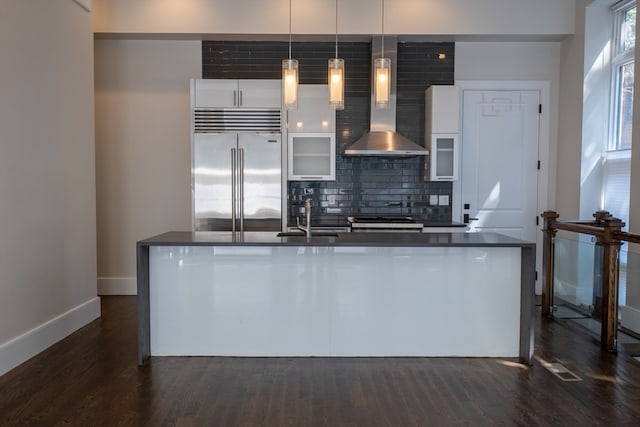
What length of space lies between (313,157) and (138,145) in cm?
209

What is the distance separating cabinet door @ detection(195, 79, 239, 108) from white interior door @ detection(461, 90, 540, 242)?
271 centimetres

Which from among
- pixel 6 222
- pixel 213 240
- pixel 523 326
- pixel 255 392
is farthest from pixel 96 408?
pixel 523 326

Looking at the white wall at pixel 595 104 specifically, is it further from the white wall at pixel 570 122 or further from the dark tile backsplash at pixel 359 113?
the dark tile backsplash at pixel 359 113

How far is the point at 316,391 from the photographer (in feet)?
9.84

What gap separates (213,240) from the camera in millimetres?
3459

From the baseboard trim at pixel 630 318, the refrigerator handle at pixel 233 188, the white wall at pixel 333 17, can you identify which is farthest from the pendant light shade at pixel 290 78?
the baseboard trim at pixel 630 318

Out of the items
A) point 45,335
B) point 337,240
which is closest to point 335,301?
point 337,240

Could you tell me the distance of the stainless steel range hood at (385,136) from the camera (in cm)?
520

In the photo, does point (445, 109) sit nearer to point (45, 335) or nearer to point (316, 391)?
point (316, 391)

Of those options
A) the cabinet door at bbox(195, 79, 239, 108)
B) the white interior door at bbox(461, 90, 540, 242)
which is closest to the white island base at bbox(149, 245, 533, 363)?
the cabinet door at bbox(195, 79, 239, 108)

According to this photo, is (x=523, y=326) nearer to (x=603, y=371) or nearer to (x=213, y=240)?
(x=603, y=371)

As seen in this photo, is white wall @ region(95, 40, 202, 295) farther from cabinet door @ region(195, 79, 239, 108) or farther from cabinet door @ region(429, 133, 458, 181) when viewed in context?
cabinet door @ region(429, 133, 458, 181)

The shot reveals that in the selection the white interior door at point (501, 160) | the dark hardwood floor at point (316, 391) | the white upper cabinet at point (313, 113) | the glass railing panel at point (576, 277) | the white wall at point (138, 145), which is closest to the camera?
the dark hardwood floor at point (316, 391)

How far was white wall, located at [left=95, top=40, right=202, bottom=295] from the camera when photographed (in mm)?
5621
